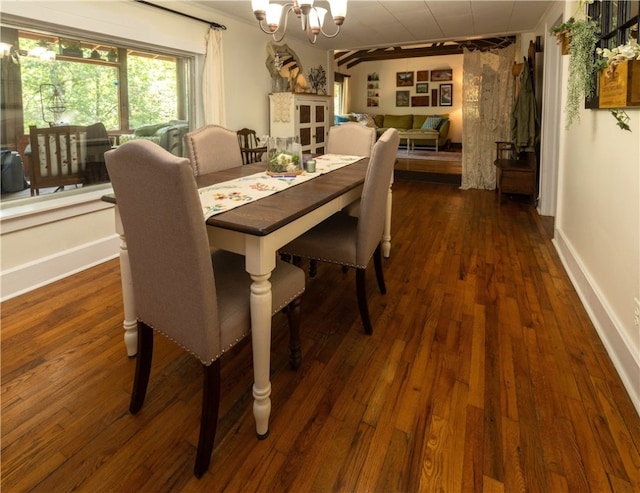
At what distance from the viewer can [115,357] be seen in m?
1.90

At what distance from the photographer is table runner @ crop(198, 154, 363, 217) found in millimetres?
1609

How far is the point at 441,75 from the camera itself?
10984 millimetres

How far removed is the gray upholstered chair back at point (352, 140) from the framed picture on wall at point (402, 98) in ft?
29.6

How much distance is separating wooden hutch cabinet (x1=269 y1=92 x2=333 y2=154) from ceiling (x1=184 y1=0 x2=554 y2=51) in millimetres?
787

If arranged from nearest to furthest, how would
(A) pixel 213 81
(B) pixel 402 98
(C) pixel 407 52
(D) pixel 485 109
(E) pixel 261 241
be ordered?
1. (E) pixel 261 241
2. (A) pixel 213 81
3. (D) pixel 485 109
4. (C) pixel 407 52
5. (B) pixel 402 98

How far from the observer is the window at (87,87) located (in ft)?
8.59

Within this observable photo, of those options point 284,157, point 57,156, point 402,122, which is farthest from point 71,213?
point 402,122

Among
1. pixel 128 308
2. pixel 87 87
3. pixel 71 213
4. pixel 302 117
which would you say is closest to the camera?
pixel 128 308

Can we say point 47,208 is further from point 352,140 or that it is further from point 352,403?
point 352,403

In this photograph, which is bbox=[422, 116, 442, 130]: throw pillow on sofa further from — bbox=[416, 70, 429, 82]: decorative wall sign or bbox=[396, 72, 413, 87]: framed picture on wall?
bbox=[396, 72, 413, 87]: framed picture on wall

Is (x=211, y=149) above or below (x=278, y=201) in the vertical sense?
above

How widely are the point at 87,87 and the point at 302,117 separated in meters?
2.68

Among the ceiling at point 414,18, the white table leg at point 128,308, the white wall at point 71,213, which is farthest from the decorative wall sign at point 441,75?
the white table leg at point 128,308

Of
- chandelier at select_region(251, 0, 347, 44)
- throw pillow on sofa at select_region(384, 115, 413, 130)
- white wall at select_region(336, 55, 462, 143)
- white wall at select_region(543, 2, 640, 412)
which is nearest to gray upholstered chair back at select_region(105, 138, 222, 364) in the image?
chandelier at select_region(251, 0, 347, 44)
